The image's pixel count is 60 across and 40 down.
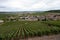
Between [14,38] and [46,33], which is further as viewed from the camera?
[46,33]

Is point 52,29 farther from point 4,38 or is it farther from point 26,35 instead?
point 4,38

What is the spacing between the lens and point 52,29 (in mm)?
14219

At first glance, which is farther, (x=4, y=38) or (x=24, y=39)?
(x=24, y=39)

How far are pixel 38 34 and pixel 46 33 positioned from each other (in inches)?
37.4

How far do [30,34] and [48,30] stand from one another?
221cm

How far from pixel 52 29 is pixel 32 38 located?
303 cm

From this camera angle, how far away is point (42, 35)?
42.8 ft

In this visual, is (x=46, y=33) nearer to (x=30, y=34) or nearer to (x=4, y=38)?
(x=30, y=34)

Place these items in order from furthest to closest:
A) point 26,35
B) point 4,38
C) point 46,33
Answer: point 46,33
point 26,35
point 4,38

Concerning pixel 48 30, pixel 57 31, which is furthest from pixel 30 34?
pixel 57 31

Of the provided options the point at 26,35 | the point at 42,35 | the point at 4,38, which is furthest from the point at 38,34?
the point at 4,38

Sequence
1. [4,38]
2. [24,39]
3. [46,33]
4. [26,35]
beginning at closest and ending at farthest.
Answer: [4,38] < [24,39] < [26,35] < [46,33]

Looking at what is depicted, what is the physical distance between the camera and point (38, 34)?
511 inches

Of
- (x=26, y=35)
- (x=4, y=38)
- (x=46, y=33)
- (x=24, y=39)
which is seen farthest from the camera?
(x=46, y=33)
